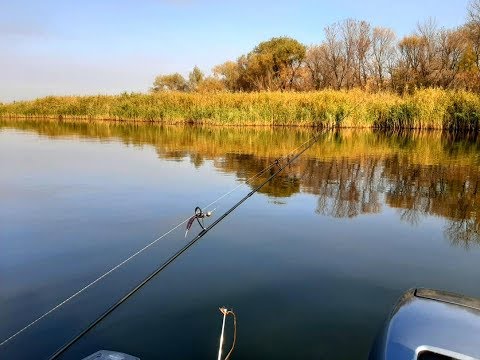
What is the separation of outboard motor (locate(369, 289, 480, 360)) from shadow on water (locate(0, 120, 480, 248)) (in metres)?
3.34

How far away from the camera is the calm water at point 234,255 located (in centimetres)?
323

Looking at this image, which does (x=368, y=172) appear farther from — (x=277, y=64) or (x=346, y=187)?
(x=277, y=64)

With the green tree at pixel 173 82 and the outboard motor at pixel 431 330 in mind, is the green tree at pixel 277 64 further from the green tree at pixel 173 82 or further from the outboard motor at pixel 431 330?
the outboard motor at pixel 431 330

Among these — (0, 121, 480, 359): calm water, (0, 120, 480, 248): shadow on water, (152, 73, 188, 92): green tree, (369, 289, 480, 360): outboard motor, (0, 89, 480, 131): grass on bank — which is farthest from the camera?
(152, 73, 188, 92): green tree

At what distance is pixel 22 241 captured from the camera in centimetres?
519

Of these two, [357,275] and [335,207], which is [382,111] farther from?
[357,275]

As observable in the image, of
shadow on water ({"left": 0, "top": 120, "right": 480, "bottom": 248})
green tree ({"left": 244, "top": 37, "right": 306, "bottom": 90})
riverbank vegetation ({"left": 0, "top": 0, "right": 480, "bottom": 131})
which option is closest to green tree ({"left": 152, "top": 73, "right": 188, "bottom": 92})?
riverbank vegetation ({"left": 0, "top": 0, "right": 480, "bottom": 131})

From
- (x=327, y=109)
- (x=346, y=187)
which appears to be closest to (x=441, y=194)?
(x=346, y=187)

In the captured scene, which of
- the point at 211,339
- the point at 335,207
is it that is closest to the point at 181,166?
the point at 335,207

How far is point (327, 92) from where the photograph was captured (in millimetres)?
25625

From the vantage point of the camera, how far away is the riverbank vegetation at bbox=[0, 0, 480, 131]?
24156mm

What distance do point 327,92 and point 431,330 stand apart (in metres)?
24.6

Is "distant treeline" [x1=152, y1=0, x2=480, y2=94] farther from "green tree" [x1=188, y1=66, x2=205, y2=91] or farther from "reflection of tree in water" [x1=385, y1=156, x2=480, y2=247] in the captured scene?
"reflection of tree in water" [x1=385, y1=156, x2=480, y2=247]

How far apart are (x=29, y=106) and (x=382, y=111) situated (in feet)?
93.5
